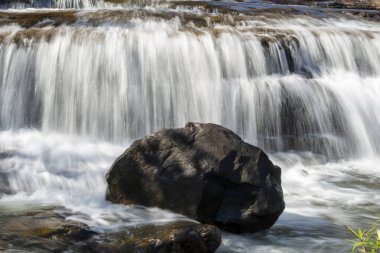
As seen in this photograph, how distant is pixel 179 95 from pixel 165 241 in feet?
17.8

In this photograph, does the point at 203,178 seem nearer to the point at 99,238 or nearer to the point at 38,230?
the point at 99,238

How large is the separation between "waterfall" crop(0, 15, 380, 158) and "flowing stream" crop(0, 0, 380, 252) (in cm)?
2

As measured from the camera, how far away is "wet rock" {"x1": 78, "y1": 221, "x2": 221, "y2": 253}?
5.00 metres

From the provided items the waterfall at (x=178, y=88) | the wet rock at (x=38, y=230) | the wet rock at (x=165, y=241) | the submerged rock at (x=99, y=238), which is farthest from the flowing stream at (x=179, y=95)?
the wet rock at (x=165, y=241)

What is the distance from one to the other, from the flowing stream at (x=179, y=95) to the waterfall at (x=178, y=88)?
0.07ft

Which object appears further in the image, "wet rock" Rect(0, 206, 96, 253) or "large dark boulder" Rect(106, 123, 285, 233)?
"large dark boulder" Rect(106, 123, 285, 233)

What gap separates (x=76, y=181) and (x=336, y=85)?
234 inches

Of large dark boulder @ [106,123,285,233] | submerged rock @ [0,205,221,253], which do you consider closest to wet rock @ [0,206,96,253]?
submerged rock @ [0,205,221,253]

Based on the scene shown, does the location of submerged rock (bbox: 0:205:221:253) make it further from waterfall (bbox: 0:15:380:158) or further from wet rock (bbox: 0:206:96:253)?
waterfall (bbox: 0:15:380:158)

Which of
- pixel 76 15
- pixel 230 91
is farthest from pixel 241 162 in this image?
pixel 76 15

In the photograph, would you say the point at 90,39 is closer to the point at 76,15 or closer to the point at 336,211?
the point at 76,15

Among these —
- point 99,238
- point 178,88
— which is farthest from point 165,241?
point 178,88

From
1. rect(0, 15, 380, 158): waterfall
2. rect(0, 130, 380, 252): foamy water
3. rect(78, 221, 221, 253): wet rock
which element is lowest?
rect(0, 130, 380, 252): foamy water

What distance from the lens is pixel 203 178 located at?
6.26m
